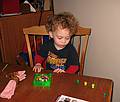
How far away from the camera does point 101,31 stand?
2.09 metres

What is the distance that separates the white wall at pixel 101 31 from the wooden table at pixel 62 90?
75 cm

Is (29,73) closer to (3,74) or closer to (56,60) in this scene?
(3,74)

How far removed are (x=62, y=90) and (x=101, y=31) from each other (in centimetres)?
97

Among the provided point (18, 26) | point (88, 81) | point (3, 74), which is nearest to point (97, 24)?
point (18, 26)

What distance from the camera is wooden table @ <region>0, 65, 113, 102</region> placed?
1210 millimetres

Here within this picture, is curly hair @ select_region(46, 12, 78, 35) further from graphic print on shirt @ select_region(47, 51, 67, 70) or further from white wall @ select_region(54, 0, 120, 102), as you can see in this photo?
white wall @ select_region(54, 0, 120, 102)

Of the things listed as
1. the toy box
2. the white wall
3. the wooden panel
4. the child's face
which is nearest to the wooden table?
the toy box

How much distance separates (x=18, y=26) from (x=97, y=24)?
71 centimetres

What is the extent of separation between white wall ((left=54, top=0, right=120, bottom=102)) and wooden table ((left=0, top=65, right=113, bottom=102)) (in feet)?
2.46

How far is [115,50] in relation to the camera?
207 centimetres

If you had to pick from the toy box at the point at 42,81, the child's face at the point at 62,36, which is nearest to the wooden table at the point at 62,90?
the toy box at the point at 42,81

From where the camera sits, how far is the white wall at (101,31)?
1.99 meters

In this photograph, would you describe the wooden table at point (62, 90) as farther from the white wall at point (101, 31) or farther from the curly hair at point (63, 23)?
the white wall at point (101, 31)

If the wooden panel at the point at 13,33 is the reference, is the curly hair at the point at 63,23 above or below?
above
